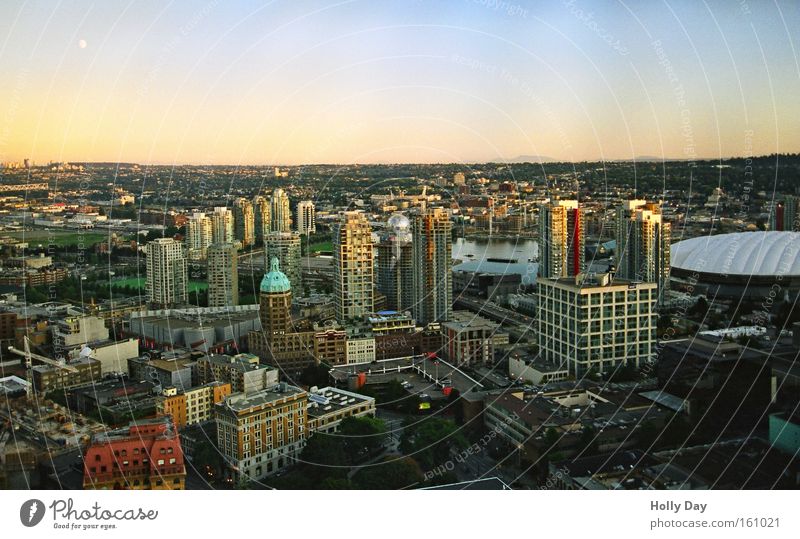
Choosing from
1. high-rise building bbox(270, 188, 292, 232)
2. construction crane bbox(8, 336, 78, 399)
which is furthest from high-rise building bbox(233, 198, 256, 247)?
construction crane bbox(8, 336, 78, 399)

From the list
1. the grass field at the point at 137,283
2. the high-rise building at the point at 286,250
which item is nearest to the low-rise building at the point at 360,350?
the high-rise building at the point at 286,250

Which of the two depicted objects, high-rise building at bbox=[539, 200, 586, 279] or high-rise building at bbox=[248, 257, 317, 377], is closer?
high-rise building at bbox=[248, 257, 317, 377]

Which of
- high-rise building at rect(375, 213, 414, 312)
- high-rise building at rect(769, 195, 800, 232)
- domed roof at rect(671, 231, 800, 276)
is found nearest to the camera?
high-rise building at rect(375, 213, 414, 312)

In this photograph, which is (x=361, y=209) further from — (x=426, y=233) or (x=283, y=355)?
(x=283, y=355)

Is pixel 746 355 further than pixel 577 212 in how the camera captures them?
No

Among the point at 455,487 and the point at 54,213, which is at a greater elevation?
the point at 54,213

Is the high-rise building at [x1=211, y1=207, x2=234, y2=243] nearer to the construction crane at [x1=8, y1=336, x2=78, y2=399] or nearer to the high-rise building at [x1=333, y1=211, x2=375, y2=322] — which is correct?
the high-rise building at [x1=333, y1=211, x2=375, y2=322]

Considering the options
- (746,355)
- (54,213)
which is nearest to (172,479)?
(746,355)
